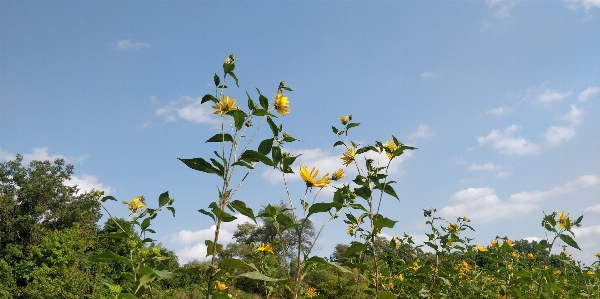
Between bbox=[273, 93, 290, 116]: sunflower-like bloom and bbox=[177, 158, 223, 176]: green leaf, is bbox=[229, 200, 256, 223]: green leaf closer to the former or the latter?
bbox=[177, 158, 223, 176]: green leaf

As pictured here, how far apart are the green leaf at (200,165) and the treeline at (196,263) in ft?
0.78

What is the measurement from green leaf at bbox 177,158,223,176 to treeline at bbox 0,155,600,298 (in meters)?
0.24

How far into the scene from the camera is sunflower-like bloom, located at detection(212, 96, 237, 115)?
1.21 m

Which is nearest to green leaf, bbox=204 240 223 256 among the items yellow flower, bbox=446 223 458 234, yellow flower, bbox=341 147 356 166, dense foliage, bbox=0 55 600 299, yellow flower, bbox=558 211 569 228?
dense foliage, bbox=0 55 600 299

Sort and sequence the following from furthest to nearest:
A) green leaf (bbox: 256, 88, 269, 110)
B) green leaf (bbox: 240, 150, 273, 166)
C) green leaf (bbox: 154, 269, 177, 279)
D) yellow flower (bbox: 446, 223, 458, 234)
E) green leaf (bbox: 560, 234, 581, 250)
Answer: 1. yellow flower (bbox: 446, 223, 458, 234)
2. green leaf (bbox: 560, 234, 581, 250)
3. green leaf (bbox: 256, 88, 269, 110)
4. green leaf (bbox: 240, 150, 273, 166)
5. green leaf (bbox: 154, 269, 177, 279)

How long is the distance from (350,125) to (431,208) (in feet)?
4.29

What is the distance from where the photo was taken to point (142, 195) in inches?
67.8

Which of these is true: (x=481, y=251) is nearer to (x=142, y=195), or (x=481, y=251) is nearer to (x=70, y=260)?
(x=142, y=195)

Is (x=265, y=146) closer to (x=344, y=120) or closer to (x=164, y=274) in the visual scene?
(x=164, y=274)

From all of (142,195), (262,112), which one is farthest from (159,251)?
(262,112)

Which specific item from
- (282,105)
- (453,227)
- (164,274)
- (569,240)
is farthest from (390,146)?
(453,227)

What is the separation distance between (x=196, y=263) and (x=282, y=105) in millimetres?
18907

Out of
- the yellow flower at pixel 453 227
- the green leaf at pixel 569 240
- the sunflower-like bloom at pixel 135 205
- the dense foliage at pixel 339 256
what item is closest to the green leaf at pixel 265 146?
the dense foliage at pixel 339 256

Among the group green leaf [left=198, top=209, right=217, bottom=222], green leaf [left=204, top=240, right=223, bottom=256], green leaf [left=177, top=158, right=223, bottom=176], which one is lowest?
green leaf [left=204, top=240, right=223, bottom=256]
